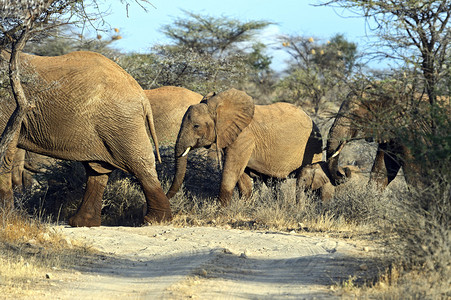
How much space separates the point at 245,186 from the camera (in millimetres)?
11438

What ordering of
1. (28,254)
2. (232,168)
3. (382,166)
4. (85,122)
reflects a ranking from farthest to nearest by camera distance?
(382,166) → (232,168) → (85,122) → (28,254)

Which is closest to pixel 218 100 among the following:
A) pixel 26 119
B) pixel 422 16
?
pixel 26 119

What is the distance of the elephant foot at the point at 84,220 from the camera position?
9.18 meters

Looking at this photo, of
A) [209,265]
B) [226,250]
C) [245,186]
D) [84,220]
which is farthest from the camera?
[245,186]

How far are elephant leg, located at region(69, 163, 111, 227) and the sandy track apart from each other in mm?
748

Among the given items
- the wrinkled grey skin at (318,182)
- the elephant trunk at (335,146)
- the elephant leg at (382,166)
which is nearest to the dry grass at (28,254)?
the wrinkled grey skin at (318,182)

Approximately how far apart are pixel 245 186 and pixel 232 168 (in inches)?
33.5

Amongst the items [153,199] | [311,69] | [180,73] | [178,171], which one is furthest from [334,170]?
[311,69]

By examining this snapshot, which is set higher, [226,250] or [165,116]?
[165,116]

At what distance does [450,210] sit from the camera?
5.66 metres

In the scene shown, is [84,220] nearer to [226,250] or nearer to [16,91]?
[16,91]

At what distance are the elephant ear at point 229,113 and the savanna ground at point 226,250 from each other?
1035mm

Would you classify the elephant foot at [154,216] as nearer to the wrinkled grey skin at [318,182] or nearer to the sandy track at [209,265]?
the sandy track at [209,265]

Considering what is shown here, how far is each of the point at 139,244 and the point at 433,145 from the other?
349 centimetres
